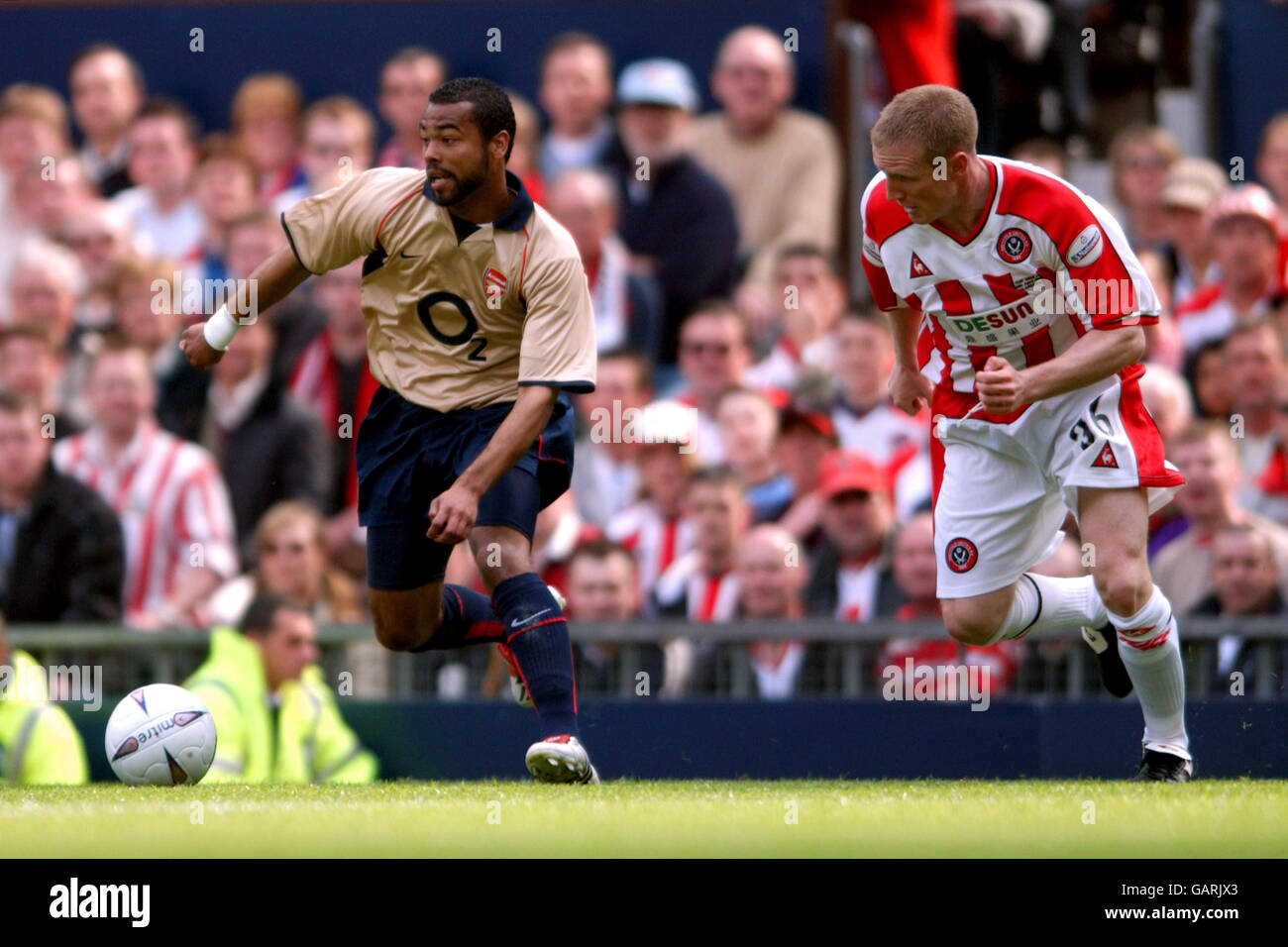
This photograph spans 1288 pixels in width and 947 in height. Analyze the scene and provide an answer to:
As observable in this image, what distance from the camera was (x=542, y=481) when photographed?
7.16 meters

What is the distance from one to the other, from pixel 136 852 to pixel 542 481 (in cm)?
225

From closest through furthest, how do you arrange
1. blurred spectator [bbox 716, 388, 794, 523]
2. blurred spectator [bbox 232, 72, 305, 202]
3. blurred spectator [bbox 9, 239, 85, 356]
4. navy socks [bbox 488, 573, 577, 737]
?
navy socks [bbox 488, 573, 577, 737], blurred spectator [bbox 716, 388, 794, 523], blurred spectator [bbox 9, 239, 85, 356], blurred spectator [bbox 232, 72, 305, 202]

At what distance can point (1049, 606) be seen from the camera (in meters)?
7.11

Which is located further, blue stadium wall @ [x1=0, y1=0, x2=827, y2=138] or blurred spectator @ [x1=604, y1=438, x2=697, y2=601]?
blue stadium wall @ [x1=0, y1=0, x2=827, y2=138]

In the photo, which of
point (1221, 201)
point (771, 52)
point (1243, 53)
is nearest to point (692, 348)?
point (771, 52)

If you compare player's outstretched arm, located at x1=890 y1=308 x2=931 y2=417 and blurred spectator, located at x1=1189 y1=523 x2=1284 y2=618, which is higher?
player's outstretched arm, located at x1=890 y1=308 x2=931 y2=417

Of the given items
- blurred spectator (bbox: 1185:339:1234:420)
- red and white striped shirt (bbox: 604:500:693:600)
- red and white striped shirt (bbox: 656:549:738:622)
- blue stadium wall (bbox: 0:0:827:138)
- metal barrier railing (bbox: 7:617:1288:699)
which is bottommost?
metal barrier railing (bbox: 7:617:1288:699)

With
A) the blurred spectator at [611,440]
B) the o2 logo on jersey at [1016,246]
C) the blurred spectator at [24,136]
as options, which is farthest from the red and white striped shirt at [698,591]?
the blurred spectator at [24,136]

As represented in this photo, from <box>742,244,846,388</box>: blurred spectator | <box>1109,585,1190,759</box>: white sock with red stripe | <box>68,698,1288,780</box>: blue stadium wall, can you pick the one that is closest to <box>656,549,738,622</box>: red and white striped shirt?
<box>68,698,1288,780</box>: blue stadium wall

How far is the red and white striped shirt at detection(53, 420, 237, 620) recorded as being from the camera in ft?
35.8

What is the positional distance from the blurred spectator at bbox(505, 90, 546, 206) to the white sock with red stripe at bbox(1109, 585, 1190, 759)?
5865 mm

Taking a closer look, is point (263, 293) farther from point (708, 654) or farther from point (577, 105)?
point (577, 105)

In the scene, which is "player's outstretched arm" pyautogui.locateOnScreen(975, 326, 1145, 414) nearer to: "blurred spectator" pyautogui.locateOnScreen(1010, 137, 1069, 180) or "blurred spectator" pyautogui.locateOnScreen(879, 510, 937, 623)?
"blurred spectator" pyautogui.locateOnScreen(879, 510, 937, 623)

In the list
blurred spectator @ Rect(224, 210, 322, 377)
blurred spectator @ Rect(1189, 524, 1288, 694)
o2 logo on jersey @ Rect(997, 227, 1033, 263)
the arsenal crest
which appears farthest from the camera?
blurred spectator @ Rect(224, 210, 322, 377)
